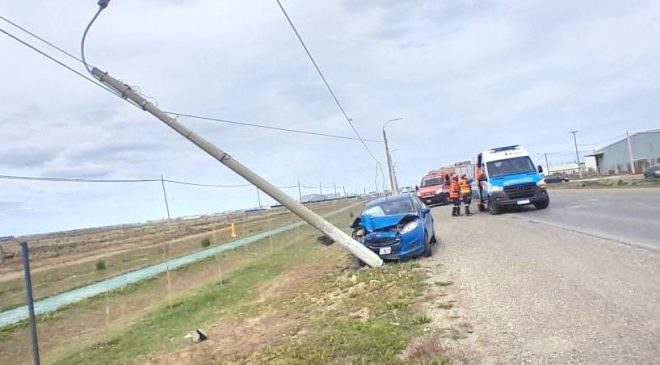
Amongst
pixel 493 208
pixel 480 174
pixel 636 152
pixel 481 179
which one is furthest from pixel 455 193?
pixel 636 152

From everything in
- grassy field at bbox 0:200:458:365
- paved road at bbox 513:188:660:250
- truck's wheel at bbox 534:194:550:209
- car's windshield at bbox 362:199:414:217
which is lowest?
grassy field at bbox 0:200:458:365

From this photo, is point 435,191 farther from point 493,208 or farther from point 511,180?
point 511,180

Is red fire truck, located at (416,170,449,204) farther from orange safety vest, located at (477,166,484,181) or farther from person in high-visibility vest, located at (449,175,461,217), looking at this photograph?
person in high-visibility vest, located at (449,175,461,217)

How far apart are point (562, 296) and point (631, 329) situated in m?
1.61

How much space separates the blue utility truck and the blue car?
938 cm

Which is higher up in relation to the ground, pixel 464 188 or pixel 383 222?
pixel 464 188

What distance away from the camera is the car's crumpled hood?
12.7 m

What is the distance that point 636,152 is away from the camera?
7894 centimetres

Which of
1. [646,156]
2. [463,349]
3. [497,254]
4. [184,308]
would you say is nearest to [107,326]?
[184,308]

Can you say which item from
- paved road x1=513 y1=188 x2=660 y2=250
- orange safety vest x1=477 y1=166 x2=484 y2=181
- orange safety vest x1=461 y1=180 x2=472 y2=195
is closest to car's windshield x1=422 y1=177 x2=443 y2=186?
orange safety vest x1=477 y1=166 x2=484 y2=181

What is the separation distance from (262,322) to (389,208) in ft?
18.8

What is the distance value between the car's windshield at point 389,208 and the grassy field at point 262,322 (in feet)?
4.64

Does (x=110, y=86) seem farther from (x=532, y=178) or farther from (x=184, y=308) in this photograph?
(x=532, y=178)

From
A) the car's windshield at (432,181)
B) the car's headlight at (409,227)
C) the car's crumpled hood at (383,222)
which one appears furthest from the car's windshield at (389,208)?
the car's windshield at (432,181)
